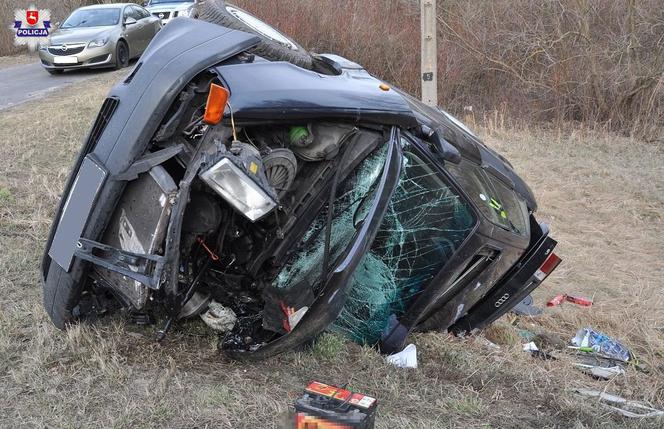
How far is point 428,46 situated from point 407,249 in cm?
585

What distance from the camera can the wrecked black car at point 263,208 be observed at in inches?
107

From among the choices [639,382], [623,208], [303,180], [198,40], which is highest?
[198,40]

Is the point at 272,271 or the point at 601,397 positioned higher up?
the point at 272,271

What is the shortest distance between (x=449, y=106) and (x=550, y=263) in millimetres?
10285

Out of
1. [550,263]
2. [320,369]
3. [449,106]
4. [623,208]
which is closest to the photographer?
[320,369]

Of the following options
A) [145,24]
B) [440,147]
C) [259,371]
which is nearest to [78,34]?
[145,24]

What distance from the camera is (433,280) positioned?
3318mm

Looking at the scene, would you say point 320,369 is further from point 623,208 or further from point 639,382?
point 623,208

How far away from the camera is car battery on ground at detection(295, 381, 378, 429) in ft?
6.31

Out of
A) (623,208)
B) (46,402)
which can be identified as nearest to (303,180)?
(46,402)

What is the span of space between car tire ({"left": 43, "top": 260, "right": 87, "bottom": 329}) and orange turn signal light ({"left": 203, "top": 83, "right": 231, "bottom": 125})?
3.04ft

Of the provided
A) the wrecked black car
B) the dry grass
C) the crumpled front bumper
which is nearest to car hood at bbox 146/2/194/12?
the dry grass

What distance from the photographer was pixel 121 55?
544 inches

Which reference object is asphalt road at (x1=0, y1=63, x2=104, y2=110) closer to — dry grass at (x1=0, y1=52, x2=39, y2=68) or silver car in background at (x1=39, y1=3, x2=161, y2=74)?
silver car in background at (x1=39, y1=3, x2=161, y2=74)
